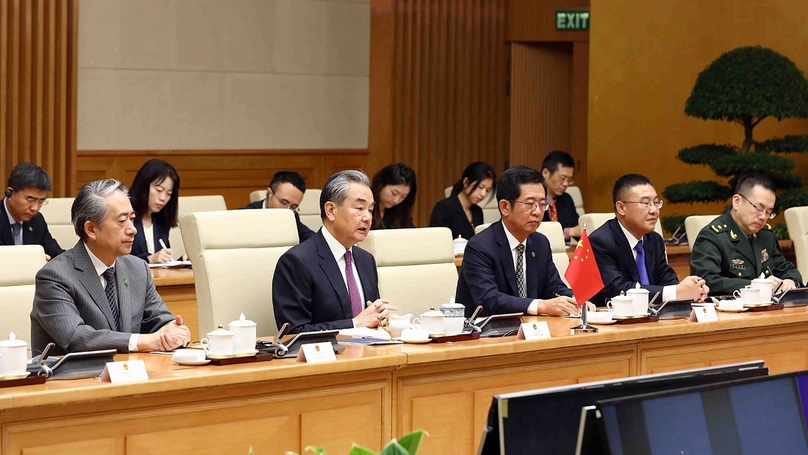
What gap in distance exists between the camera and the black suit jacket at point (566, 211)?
24.5 feet

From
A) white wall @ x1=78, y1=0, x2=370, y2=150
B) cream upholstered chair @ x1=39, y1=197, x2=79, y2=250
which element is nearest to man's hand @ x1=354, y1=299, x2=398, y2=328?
cream upholstered chair @ x1=39, y1=197, x2=79, y2=250

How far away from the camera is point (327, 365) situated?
9.21 feet

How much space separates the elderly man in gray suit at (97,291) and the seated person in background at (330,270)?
1.82ft

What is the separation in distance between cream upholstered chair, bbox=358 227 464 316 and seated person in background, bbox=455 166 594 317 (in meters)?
0.10

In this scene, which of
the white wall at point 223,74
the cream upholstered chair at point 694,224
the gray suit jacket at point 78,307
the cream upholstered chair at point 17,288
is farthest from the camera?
the white wall at point 223,74

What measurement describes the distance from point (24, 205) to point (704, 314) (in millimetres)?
3202

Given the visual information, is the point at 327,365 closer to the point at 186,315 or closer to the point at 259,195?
the point at 186,315

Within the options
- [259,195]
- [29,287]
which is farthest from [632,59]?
[29,287]

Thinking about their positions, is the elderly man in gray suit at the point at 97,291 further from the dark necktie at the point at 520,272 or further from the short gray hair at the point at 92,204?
the dark necktie at the point at 520,272

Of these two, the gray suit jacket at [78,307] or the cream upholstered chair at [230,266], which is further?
the cream upholstered chair at [230,266]

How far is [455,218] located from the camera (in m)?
6.66

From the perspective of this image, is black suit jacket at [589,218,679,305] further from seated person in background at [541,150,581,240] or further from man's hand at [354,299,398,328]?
seated person in background at [541,150,581,240]

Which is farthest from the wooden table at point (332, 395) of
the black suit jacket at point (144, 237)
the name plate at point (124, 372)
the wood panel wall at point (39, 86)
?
the wood panel wall at point (39, 86)

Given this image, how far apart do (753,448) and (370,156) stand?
8047 millimetres
